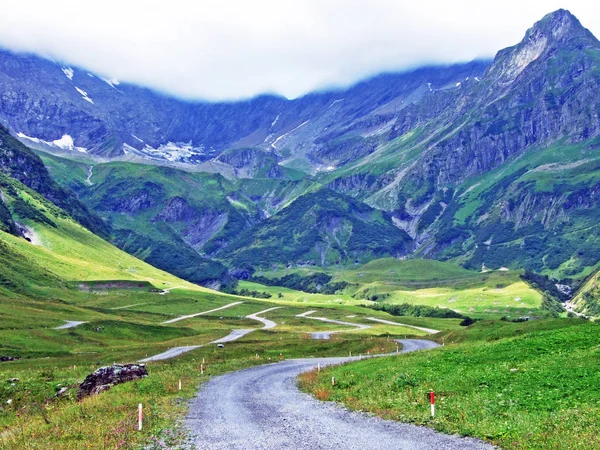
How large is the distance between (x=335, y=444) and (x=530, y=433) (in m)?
8.82

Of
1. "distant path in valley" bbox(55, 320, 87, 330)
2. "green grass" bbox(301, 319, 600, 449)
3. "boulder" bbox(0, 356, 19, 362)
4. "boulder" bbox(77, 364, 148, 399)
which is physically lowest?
"boulder" bbox(0, 356, 19, 362)

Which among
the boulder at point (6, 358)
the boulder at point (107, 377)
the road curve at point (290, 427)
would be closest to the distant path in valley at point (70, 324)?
the boulder at point (6, 358)

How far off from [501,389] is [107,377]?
34.7 meters

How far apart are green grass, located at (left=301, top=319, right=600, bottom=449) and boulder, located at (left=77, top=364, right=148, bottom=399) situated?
16659 millimetres

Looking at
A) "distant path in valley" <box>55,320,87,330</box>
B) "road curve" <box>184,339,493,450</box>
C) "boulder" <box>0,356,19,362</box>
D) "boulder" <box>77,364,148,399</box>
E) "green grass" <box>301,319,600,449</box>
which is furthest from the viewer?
"distant path in valley" <box>55,320,87,330</box>

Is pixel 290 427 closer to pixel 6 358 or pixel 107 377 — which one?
pixel 107 377

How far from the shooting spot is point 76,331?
449 ft

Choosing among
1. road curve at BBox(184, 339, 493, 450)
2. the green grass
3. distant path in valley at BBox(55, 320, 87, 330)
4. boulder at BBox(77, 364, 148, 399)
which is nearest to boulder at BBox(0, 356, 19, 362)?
distant path in valley at BBox(55, 320, 87, 330)

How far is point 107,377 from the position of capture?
52.2m

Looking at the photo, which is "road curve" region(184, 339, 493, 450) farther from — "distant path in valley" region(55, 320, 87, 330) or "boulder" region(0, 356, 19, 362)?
"distant path in valley" region(55, 320, 87, 330)

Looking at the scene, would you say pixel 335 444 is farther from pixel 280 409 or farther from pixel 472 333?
pixel 472 333

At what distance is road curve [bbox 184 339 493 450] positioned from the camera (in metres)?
27.0

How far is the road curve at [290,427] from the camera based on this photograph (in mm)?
27016

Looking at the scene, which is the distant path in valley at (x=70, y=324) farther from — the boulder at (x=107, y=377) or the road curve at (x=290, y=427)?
the road curve at (x=290, y=427)
